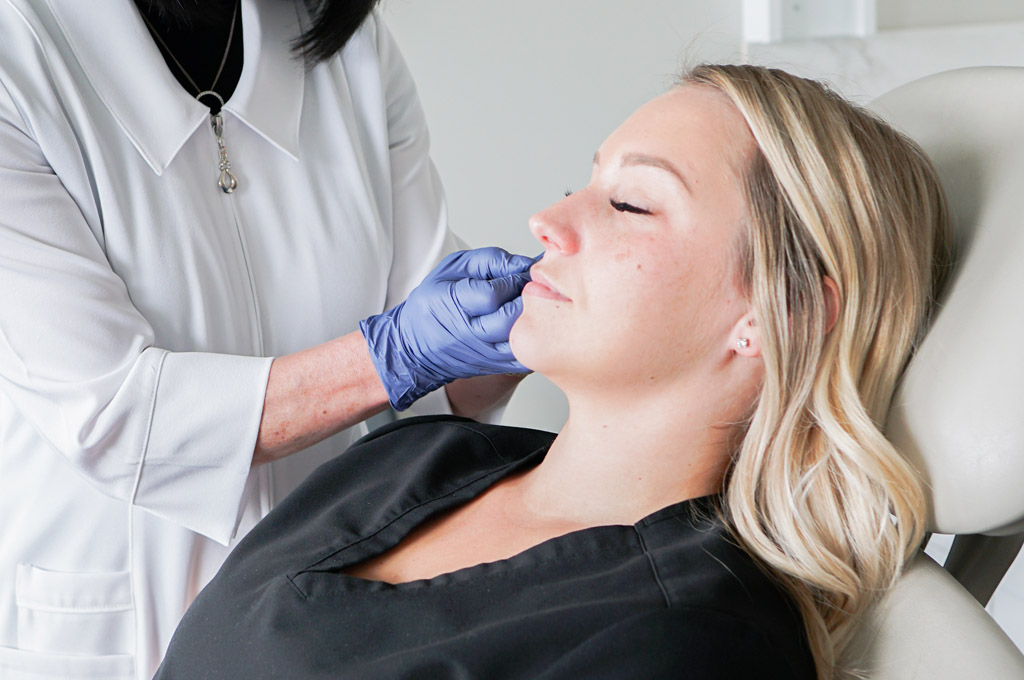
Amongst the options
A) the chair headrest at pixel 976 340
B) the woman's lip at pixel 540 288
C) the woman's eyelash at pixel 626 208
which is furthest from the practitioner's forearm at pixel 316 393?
the chair headrest at pixel 976 340

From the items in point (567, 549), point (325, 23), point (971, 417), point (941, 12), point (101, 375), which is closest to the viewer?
point (971, 417)

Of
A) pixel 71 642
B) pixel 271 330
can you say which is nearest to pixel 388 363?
pixel 271 330

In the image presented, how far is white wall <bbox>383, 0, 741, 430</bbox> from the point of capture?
7.21 feet

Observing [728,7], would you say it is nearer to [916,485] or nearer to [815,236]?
[815,236]

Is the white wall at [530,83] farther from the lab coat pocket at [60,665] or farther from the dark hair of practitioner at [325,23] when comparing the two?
the lab coat pocket at [60,665]

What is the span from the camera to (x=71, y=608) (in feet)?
4.15

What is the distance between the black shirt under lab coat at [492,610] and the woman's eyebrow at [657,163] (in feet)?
1.23

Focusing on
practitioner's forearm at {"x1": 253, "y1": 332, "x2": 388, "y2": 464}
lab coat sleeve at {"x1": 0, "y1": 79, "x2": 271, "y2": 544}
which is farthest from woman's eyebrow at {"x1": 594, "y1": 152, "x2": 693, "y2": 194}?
lab coat sleeve at {"x1": 0, "y1": 79, "x2": 271, "y2": 544}

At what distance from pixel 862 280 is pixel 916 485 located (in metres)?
0.23

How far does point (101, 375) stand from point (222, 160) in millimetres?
356

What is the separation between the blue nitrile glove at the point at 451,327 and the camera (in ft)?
3.85

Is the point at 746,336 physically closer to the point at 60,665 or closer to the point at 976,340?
the point at 976,340

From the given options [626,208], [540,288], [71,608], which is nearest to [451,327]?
[540,288]

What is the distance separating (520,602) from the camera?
98 centimetres
